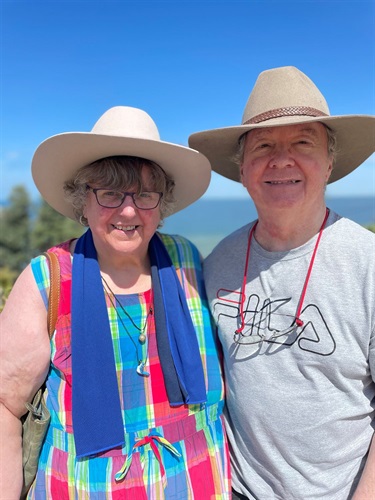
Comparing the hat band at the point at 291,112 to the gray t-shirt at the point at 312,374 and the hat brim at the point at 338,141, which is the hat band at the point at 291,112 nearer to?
the hat brim at the point at 338,141

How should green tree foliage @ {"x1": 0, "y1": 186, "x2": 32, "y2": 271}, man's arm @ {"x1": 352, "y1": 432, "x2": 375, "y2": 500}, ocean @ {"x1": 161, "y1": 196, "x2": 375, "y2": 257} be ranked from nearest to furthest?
man's arm @ {"x1": 352, "y1": 432, "x2": 375, "y2": 500}, ocean @ {"x1": 161, "y1": 196, "x2": 375, "y2": 257}, green tree foliage @ {"x1": 0, "y1": 186, "x2": 32, "y2": 271}

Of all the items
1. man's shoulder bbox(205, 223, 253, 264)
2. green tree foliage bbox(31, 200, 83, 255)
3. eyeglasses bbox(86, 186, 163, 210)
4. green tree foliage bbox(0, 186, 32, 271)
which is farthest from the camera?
green tree foliage bbox(0, 186, 32, 271)

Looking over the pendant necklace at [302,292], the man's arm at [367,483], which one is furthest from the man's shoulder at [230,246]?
the man's arm at [367,483]

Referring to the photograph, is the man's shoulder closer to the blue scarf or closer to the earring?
the blue scarf

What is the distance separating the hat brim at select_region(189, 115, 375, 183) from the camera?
1.97 meters

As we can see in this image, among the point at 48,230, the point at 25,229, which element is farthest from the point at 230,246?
the point at 25,229

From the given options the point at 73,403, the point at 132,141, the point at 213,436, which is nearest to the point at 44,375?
the point at 73,403

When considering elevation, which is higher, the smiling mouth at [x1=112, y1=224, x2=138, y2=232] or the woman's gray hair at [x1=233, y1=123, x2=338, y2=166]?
the woman's gray hair at [x1=233, y1=123, x2=338, y2=166]

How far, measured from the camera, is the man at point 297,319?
1.83 metres

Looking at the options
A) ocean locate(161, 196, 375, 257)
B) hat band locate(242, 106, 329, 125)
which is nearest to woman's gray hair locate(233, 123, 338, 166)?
hat band locate(242, 106, 329, 125)

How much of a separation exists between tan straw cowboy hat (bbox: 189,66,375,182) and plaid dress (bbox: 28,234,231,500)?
41.4 inches

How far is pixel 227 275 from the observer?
225 cm

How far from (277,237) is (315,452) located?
1.03 metres

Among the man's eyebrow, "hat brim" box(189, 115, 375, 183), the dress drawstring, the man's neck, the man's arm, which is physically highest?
"hat brim" box(189, 115, 375, 183)
